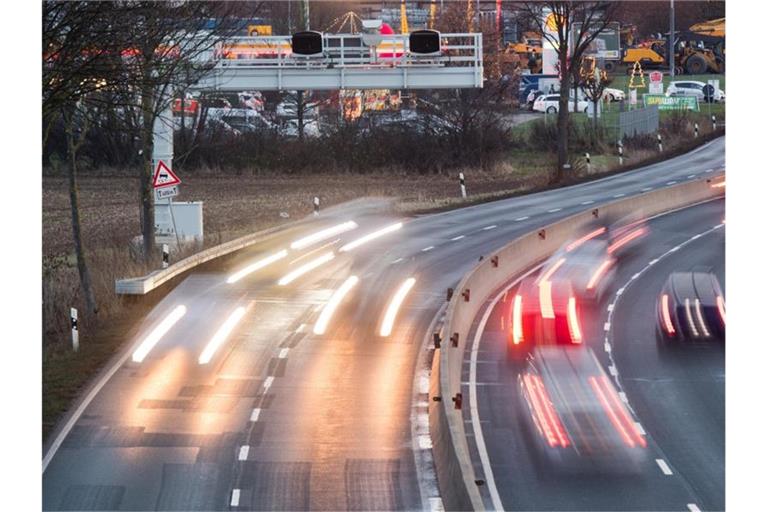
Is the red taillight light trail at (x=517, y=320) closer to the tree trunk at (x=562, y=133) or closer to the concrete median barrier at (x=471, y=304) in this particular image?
the concrete median barrier at (x=471, y=304)

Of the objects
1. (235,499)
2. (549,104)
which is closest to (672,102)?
(549,104)

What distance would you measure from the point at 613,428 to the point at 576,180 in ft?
110

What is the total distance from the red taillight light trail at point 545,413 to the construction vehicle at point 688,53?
60611mm

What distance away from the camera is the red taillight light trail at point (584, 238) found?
39.7m

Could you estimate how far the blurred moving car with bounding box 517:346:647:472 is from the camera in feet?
67.1

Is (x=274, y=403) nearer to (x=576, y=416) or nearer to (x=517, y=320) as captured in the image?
(x=576, y=416)

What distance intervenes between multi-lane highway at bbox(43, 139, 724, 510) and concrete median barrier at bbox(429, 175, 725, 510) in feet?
1.78

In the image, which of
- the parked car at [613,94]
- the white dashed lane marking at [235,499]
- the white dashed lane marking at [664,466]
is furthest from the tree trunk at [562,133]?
the white dashed lane marking at [235,499]

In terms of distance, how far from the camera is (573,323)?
99.0 feet

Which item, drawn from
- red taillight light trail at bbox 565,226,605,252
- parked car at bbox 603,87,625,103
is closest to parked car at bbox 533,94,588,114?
parked car at bbox 603,87,625,103

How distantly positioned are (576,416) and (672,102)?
56967 millimetres

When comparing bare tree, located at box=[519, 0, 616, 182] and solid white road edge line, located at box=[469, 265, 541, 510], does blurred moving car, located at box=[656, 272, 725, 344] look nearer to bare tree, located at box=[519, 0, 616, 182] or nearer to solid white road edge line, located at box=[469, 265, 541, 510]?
solid white road edge line, located at box=[469, 265, 541, 510]

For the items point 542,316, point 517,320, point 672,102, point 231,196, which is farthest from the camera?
point 672,102
